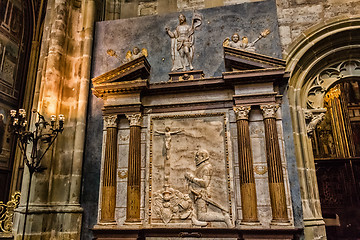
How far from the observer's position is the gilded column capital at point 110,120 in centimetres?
636

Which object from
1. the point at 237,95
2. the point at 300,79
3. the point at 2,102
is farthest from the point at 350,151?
the point at 2,102

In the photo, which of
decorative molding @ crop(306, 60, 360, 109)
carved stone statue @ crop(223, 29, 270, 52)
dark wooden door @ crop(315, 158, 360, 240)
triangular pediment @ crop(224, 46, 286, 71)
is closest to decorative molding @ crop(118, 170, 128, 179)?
triangular pediment @ crop(224, 46, 286, 71)

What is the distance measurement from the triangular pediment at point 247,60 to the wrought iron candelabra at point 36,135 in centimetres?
353

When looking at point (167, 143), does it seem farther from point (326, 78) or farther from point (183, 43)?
point (326, 78)

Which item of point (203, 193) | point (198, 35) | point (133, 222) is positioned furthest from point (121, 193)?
point (198, 35)

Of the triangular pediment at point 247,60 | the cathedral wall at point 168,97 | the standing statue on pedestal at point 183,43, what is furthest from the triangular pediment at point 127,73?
the triangular pediment at point 247,60

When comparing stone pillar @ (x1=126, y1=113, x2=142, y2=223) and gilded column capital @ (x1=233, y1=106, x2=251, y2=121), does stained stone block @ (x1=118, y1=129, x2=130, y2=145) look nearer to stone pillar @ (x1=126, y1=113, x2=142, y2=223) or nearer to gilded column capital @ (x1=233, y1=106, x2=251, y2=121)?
stone pillar @ (x1=126, y1=113, x2=142, y2=223)

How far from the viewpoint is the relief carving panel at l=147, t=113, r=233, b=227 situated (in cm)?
567

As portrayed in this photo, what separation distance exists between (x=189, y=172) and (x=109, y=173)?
1.60m

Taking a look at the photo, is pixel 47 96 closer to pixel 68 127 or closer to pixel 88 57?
pixel 68 127

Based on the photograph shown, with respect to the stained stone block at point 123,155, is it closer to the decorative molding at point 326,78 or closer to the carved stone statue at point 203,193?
the carved stone statue at point 203,193

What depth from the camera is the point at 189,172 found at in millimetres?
5926

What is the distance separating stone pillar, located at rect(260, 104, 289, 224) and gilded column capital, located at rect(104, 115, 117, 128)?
299cm

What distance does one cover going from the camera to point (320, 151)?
10656 millimetres
